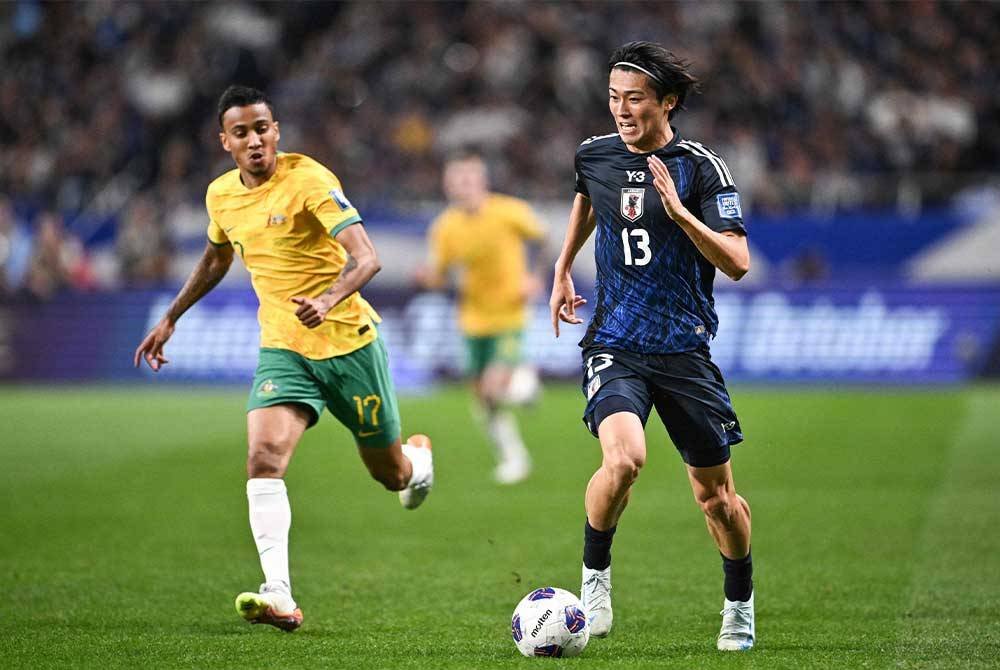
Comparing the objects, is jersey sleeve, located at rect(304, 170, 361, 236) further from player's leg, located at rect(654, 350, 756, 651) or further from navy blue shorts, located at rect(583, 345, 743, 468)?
player's leg, located at rect(654, 350, 756, 651)

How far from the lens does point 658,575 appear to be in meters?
8.24

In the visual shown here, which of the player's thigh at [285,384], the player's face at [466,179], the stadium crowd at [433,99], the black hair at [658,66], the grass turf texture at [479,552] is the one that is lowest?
the grass turf texture at [479,552]

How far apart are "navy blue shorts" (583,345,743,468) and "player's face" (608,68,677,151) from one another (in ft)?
3.09

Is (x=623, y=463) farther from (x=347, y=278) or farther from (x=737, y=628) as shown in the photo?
(x=347, y=278)

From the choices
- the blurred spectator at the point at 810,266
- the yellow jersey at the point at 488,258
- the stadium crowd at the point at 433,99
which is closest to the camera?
the yellow jersey at the point at 488,258

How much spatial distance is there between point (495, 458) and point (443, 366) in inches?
324

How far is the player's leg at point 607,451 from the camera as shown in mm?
6043

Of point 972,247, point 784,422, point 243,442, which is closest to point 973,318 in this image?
point 972,247

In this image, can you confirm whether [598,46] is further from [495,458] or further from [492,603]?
[492,603]

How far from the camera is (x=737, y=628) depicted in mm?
6262

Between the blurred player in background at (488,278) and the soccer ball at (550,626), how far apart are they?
271 inches

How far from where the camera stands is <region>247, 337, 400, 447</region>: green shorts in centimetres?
704

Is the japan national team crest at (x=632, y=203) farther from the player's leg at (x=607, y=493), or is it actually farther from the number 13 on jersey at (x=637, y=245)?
the player's leg at (x=607, y=493)

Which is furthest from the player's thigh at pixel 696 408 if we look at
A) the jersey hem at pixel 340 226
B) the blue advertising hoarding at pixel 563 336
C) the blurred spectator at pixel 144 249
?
the blurred spectator at pixel 144 249
